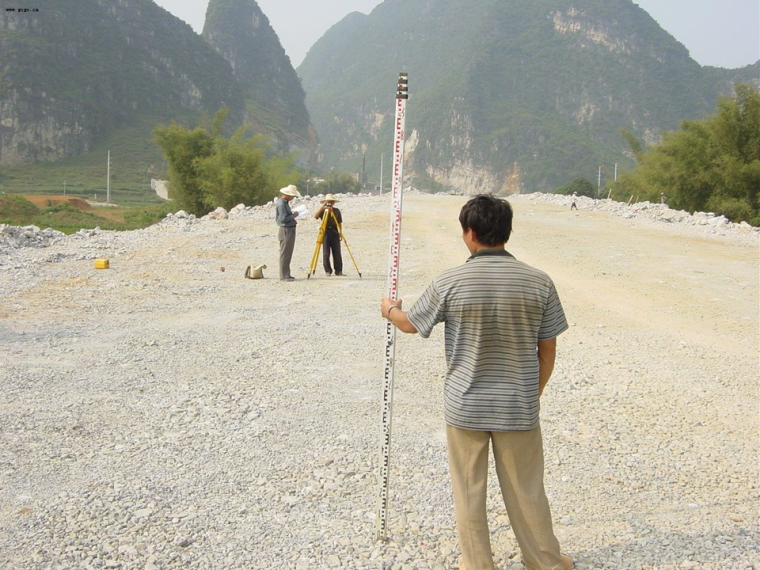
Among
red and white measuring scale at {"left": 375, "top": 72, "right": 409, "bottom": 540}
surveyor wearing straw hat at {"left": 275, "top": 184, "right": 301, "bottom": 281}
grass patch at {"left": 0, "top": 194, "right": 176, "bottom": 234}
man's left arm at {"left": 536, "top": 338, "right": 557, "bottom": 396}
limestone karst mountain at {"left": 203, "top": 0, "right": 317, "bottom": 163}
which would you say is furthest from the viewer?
limestone karst mountain at {"left": 203, "top": 0, "right": 317, "bottom": 163}

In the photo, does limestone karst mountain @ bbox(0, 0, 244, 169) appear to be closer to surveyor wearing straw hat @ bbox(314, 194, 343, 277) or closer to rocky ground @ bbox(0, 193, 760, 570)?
surveyor wearing straw hat @ bbox(314, 194, 343, 277)

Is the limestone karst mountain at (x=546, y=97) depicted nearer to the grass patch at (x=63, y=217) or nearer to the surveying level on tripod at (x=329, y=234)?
the grass patch at (x=63, y=217)

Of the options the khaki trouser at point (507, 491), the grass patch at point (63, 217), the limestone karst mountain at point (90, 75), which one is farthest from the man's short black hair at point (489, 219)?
the limestone karst mountain at point (90, 75)

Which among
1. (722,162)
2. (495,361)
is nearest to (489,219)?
(495,361)

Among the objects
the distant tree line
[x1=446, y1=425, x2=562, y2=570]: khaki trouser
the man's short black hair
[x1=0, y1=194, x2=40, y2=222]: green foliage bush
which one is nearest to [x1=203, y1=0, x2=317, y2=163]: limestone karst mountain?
[x1=0, y1=194, x2=40, y2=222]: green foliage bush

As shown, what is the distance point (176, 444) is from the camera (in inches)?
212

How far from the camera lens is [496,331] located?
10.6 ft

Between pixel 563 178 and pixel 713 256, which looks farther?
pixel 563 178

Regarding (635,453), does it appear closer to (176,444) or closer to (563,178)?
(176,444)

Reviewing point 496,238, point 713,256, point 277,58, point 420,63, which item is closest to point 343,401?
point 496,238

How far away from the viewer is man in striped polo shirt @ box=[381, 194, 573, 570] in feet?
10.6

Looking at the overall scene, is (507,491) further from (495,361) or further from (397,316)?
(397,316)

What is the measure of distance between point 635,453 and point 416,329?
113 inches

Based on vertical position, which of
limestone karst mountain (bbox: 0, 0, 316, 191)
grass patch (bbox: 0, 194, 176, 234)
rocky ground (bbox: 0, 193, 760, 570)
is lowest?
rocky ground (bbox: 0, 193, 760, 570)
